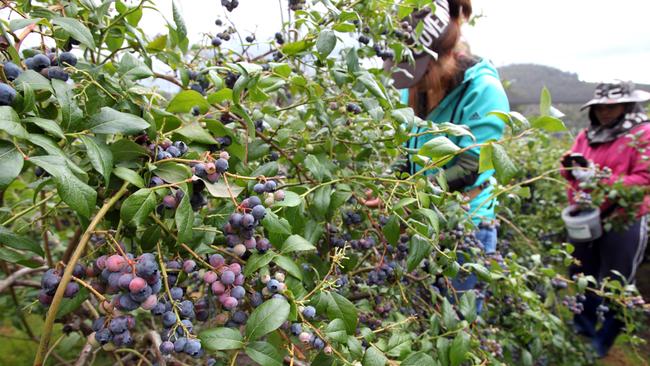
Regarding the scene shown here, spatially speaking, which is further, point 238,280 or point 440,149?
point 440,149

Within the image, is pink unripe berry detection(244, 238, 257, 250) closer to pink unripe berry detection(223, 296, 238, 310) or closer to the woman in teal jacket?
pink unripe berry detection(223, 296, 238, 310)

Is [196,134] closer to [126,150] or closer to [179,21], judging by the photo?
[126,150]

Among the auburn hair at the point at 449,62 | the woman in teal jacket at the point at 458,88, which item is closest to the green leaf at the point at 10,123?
the woman in teal jacket at the point at 458,88

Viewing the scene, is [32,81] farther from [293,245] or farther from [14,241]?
[293,245]

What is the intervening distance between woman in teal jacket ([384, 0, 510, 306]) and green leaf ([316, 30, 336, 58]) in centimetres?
66

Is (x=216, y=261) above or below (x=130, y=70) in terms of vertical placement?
below

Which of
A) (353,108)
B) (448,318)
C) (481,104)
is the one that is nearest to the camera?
(448,318)

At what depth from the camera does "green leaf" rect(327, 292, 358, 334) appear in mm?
665

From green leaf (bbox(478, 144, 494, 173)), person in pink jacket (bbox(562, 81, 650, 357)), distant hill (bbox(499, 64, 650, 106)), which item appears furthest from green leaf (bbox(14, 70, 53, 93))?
distant hill (bbox(499, 64, 650, 106))

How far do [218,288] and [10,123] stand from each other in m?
0.30

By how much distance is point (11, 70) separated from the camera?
20.7 inches

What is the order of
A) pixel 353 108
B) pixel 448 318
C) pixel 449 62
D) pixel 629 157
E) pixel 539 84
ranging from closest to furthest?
pixel 448 318, pixel 353 108, pixel 449 62, pixel 629 157, pixel 539 84

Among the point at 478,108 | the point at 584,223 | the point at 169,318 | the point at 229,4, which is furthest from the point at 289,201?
the point at 584,223

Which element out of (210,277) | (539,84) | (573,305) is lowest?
(539,84)
